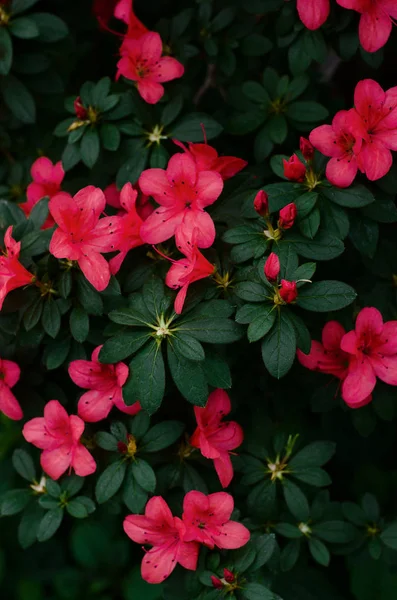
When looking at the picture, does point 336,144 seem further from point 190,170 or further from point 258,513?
Result: point 258,513

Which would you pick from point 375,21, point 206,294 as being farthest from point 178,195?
point 375,21

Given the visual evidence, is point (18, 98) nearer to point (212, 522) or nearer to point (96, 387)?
point (96, 387)

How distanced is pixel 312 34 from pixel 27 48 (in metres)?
0.76

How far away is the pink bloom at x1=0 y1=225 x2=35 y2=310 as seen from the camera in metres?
1.48

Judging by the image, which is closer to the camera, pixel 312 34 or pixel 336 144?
Result: pixel 336 144

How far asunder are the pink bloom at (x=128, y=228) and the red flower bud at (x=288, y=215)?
0.32 meters

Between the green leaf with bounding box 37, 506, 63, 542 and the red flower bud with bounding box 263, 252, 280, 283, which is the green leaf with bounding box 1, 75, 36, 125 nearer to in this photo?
the red flower bud with bounding box 263, 252, 280, 283

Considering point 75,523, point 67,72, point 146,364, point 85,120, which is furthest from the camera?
point 75,523

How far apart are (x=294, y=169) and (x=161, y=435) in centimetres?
64


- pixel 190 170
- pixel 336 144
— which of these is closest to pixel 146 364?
pixel 190 170

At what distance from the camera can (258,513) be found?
1.64 meters

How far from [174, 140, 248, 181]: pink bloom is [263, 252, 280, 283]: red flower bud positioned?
1.09 ft

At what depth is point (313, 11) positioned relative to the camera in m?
1.55

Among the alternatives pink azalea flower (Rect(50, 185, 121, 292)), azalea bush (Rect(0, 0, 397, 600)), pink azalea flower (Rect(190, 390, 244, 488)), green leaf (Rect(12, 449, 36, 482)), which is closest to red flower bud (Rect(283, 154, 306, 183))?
azalea bush (Rect(0, 0, 397, 600))
